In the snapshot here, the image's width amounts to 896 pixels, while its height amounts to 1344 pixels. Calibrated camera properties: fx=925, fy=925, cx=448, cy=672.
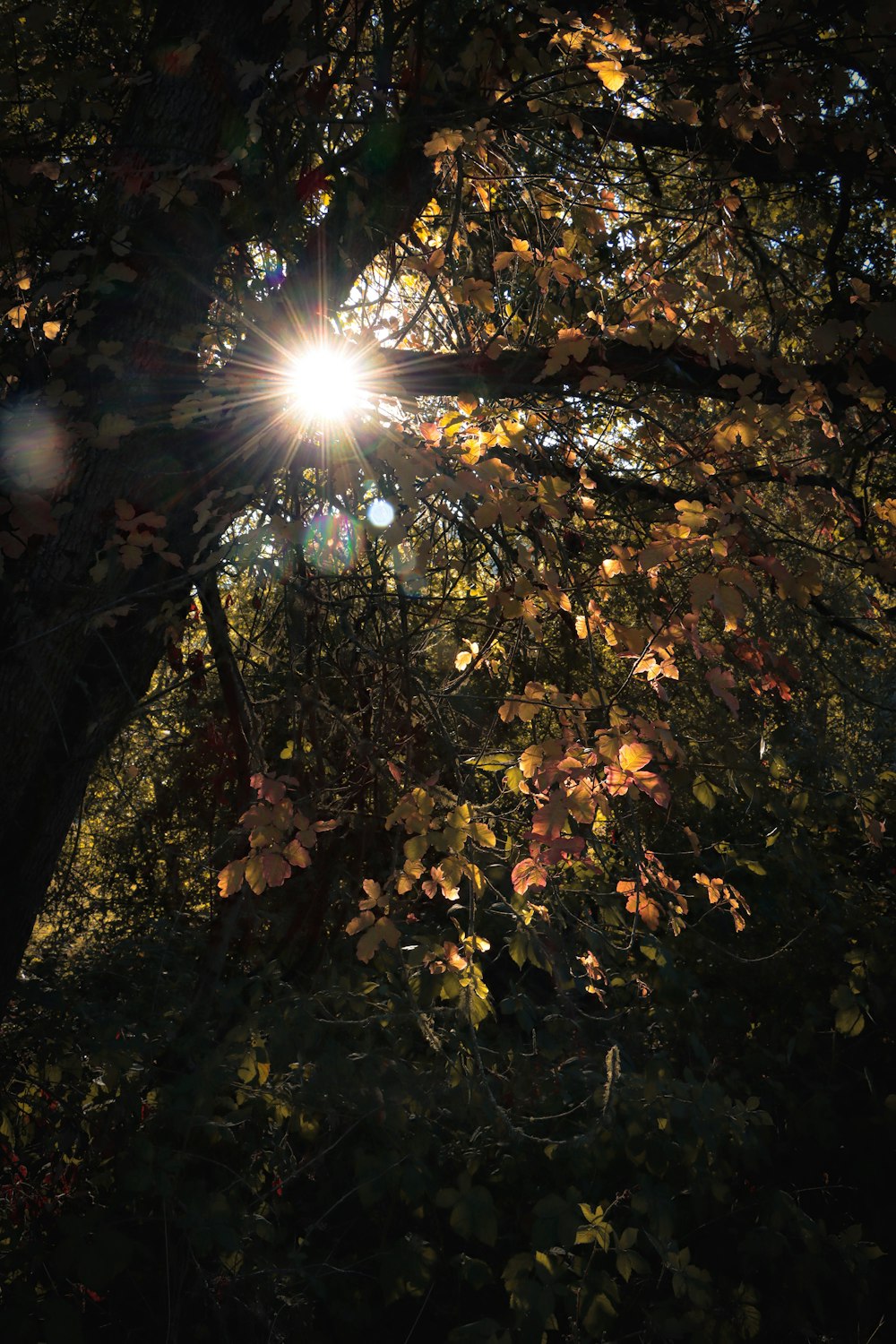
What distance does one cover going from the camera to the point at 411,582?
10.2ft

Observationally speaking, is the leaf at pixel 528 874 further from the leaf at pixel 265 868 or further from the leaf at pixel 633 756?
the leaf at pixel 265 868

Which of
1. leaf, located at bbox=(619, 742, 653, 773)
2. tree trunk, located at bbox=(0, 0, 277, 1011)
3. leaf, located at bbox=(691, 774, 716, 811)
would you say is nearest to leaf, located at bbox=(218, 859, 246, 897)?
tree trunk, located at bbox=(0, 0, 277, 1011)

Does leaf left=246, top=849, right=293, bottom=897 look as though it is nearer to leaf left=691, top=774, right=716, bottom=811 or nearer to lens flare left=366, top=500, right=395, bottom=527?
lens flare left=366, top=500, right=395, bottom=527

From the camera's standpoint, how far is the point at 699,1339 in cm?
274

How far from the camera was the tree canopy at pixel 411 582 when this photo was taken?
2443 millimetres

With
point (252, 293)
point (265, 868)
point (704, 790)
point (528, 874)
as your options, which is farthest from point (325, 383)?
point (704, 790)

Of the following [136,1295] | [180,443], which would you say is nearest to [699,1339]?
[136,1295]

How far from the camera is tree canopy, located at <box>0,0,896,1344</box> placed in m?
2.44

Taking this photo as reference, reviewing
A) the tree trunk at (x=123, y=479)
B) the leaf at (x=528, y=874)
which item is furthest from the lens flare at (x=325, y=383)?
the leaf at (x=528, y=874)

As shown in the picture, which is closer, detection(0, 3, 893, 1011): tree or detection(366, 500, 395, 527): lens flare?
detection(0, 3, 893, 1011): tree

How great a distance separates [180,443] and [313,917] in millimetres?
2923

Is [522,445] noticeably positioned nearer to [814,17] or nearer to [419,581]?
→ [419,581]

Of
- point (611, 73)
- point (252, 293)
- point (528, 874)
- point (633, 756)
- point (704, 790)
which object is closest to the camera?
point (633, 756)

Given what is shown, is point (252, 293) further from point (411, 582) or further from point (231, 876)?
point (231, 876)
